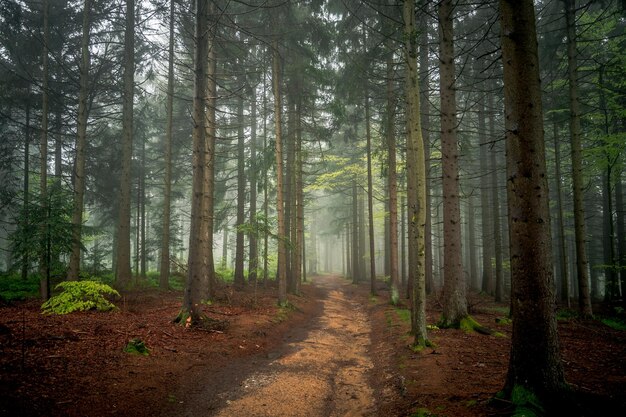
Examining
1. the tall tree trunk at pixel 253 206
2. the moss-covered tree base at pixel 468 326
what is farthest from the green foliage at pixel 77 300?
the moss-covered tree base at pixel 468 326

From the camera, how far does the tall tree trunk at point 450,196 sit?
930 cm

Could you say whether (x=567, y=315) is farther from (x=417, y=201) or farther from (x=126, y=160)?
(x=126, y=160)

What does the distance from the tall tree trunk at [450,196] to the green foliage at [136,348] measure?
8.20m

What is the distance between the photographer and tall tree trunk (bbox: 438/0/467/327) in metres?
9.30

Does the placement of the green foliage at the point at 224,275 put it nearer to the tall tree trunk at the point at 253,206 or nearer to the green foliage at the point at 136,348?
the tall tree trunk at the point at 253,206

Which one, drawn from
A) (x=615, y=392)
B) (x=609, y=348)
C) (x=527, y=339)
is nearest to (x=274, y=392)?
(x=527, y=339)

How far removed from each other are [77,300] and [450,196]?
12.1 meters

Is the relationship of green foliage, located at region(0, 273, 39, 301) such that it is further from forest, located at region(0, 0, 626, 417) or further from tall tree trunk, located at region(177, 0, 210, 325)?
tall tree trunk, located at region(177, 0, 210, 325)

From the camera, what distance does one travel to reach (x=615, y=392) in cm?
439

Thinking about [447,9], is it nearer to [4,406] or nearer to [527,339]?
[527,339]

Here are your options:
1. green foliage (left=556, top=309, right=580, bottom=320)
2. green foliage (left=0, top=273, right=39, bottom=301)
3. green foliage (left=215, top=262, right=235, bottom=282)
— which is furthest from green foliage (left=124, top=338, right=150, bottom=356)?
green foliage (left=556, top=309, right=580, bottom=320)

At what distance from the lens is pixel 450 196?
942cm

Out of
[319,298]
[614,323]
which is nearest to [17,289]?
[319,298]

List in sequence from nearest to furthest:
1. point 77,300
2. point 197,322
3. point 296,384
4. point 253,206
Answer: point 296,384
point 197,322
point 77,300
point 253,206
